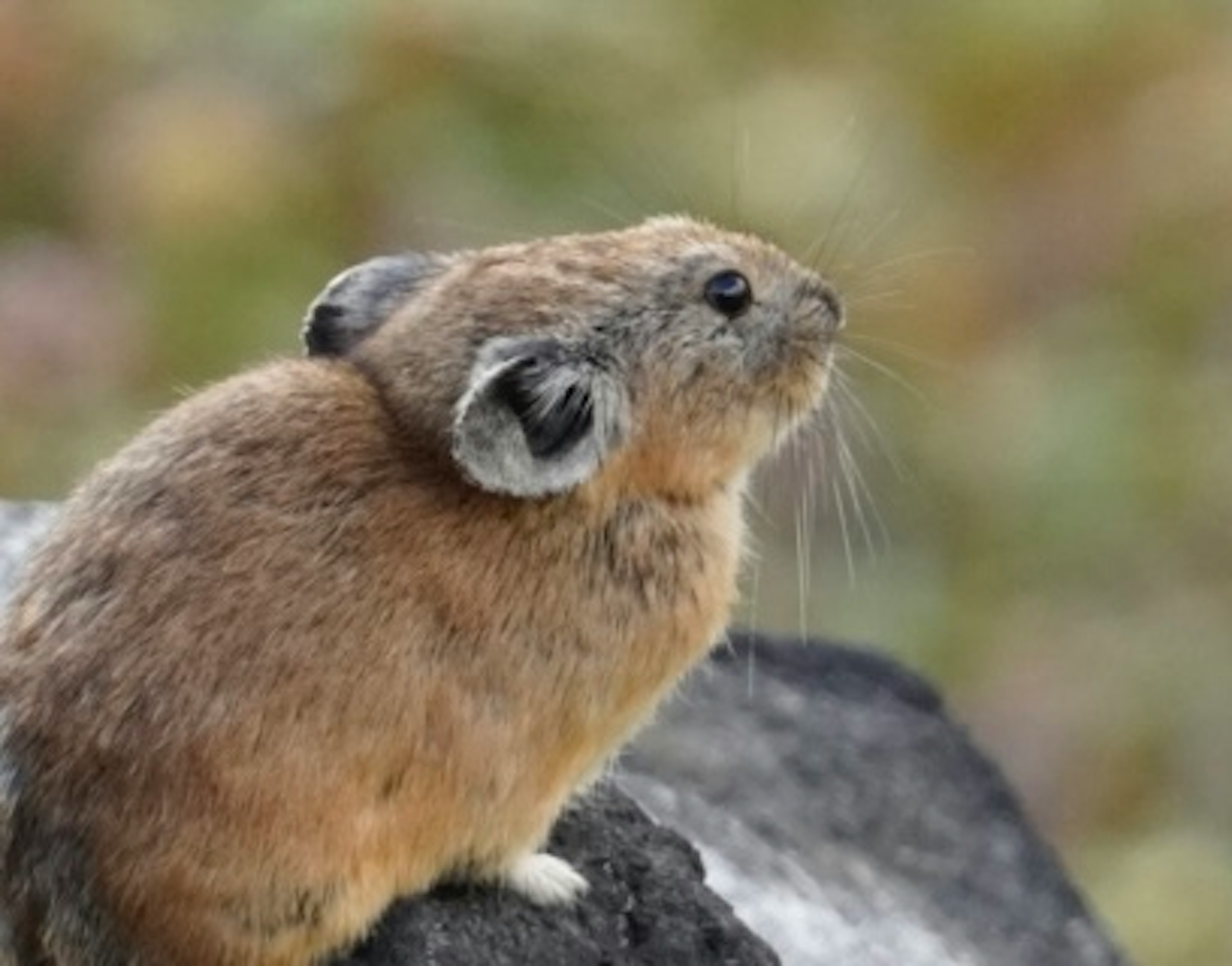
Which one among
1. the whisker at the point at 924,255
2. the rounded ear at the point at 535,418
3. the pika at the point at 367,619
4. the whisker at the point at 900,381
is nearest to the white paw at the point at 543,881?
the pika at the point at 367,619

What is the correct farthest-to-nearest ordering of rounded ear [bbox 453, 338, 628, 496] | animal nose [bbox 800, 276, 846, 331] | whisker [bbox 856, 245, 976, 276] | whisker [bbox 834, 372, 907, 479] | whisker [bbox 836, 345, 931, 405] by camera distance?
whisker [bbox 856, 245, 976, 276], whisker [bbox 836, 345, 931, 405], whisker [bbox 834, 372, 907, 479], animal nose [bbox 800, 276, 846, 331], rounded ear [bbox 453, 338, 628, 496]

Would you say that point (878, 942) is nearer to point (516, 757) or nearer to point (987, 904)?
point (987, 904)

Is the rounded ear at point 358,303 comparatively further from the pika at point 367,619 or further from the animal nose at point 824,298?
the animal nose at point 824,298

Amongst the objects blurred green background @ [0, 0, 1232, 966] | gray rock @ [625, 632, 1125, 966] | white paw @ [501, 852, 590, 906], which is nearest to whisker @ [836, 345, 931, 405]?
blurred green background @ [0, 0, 1232, 966]

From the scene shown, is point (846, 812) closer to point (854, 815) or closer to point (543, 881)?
point (854, 815)

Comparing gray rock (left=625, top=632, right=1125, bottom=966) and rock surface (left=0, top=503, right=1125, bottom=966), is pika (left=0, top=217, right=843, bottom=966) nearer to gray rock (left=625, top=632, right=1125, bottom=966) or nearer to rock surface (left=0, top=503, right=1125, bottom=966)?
rock surface (left=0, top=503, right=1125, bottom=966)

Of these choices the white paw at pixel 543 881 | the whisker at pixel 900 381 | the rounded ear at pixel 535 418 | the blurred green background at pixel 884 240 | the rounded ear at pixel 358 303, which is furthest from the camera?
the blurred green background at pixel 884 240

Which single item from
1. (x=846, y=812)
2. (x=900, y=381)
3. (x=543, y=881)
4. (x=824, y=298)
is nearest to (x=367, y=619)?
(x=543, y=881)
